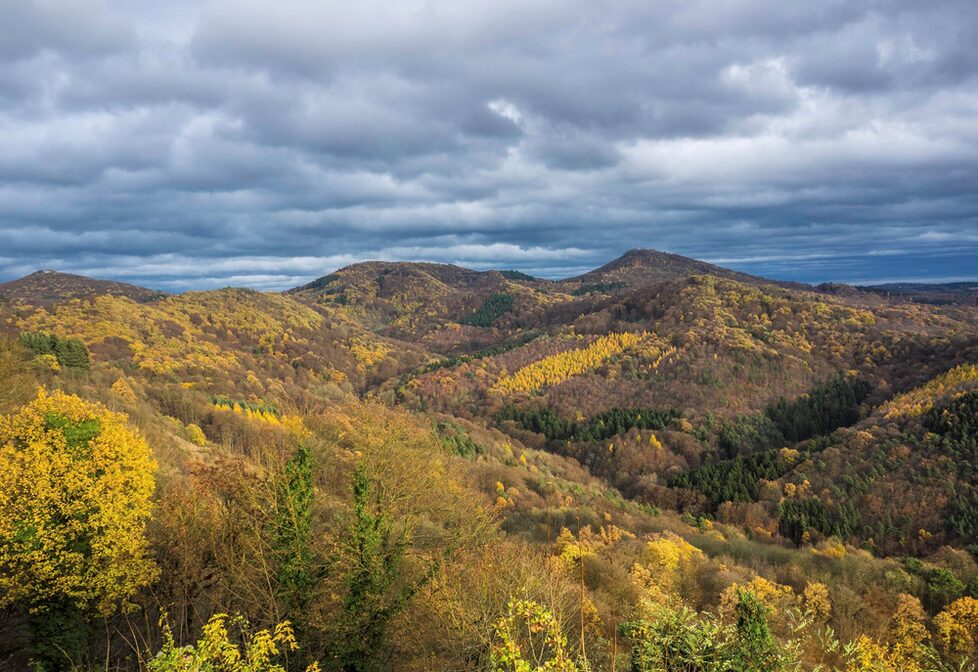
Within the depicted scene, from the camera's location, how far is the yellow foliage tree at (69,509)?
25438mm

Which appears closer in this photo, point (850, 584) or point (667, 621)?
point (667, 621)

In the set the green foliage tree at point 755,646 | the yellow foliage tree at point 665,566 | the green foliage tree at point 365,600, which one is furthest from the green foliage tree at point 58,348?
the green foliage tree at point 755,646

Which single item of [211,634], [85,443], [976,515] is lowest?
[976,515]

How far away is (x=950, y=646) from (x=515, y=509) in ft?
218

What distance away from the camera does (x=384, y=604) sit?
28000mm

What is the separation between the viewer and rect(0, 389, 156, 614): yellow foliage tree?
25438 mm

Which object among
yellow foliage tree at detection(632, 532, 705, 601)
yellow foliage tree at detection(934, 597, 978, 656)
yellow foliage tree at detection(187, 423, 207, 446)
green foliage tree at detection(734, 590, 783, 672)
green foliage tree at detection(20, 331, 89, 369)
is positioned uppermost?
green foliage tree at detection(20, 331, 89, 369)

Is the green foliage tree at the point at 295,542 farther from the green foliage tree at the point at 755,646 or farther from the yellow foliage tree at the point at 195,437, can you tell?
the yellow foliage tree at the point at 195,437

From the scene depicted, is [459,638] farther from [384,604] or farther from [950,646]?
[950,646]

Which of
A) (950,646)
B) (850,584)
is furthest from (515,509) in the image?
(950,646)

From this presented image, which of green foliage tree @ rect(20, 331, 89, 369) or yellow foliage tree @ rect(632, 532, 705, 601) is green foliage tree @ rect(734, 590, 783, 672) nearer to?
yellow foliage tree @ rect(632, 532, 705, 601)

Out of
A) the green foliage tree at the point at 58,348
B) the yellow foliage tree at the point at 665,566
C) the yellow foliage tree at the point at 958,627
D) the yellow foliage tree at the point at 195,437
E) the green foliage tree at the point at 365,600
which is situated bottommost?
the yellow foliage tree at the point at 958,627

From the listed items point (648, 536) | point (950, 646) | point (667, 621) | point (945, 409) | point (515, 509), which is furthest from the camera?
point (945, 409)

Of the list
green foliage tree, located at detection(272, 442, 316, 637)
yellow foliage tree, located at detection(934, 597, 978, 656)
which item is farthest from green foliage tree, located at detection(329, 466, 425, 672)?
yellow foliage tree, located at detection(934, 597, 978, 656)
